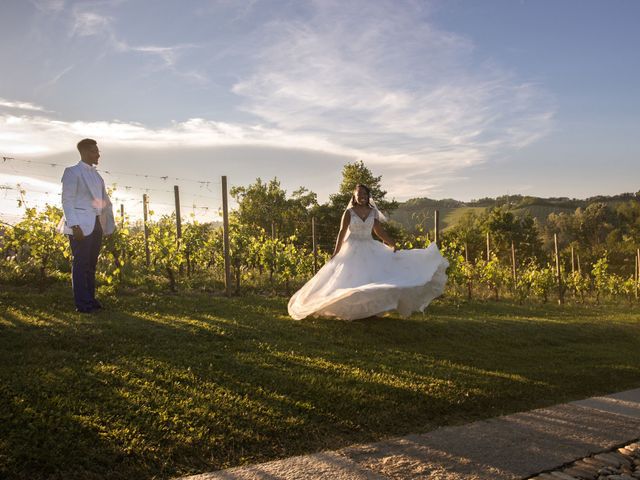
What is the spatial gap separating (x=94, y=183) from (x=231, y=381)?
3.41 m

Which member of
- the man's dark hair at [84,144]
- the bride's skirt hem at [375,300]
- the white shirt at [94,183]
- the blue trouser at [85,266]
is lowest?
the bride's skirt hem at [375,300]

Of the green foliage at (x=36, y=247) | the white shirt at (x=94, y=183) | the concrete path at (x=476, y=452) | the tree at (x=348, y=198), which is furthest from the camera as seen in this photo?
the tree at (x=348, y=198)

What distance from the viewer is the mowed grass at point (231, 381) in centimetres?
328

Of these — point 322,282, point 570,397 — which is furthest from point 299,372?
point 570,397

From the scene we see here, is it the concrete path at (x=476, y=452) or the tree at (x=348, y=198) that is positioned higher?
the tree at (x=348, y=198)

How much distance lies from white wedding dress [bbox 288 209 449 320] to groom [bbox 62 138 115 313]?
2685 millimetres

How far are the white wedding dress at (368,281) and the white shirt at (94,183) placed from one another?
9.22 feet

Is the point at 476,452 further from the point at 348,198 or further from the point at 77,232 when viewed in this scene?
the point at 348,198

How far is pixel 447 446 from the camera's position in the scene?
11.5ft

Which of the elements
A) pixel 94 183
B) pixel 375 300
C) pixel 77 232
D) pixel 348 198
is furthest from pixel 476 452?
pixel 348 198

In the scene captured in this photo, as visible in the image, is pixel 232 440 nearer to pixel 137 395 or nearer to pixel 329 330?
pixel 137 395

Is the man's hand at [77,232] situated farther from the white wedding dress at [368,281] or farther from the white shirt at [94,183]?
the white wedding dress at [368,281]

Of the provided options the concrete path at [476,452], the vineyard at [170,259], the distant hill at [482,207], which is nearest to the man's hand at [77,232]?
the vineyard at [170,259]

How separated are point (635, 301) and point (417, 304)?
20061 mm
